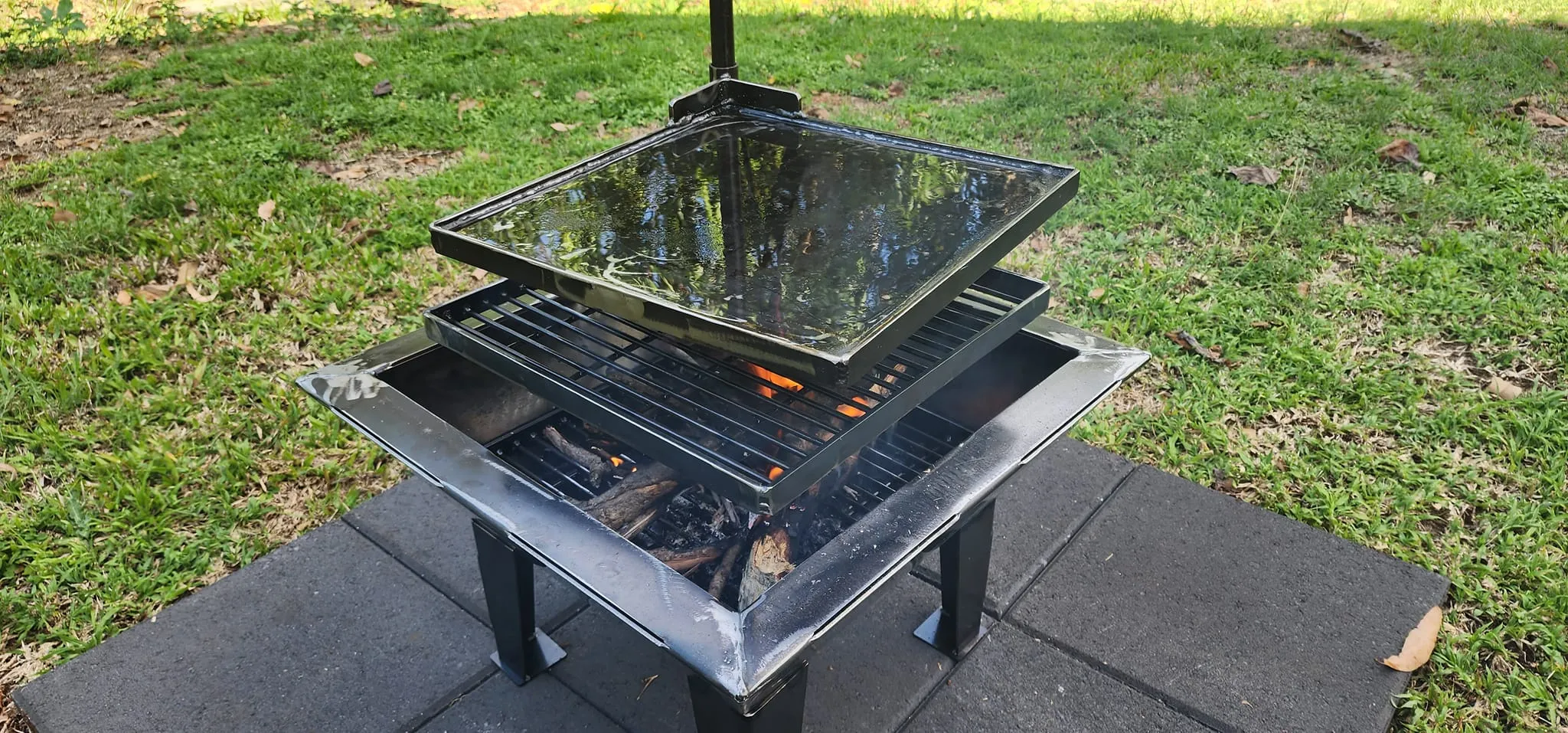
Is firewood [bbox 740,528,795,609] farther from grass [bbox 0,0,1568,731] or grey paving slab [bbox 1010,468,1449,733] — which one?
grass [bbox 0,0,1568,731]

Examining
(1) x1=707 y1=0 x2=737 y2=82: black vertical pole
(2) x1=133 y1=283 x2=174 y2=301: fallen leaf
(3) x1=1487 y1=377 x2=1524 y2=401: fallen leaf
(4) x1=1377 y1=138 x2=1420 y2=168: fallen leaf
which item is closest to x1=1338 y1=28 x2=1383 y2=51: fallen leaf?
(4) x1=1377 y1=138 x2=1420 y2=168: fallen leaf

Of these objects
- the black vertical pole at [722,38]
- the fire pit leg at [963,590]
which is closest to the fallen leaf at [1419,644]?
the fire pit leg at [963,590]

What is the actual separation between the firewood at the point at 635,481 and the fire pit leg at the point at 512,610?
6.8 inches

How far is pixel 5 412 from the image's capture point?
282cm

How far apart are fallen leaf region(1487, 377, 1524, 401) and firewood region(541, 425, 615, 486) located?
2735 millimetres

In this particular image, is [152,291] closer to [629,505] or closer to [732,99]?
[732,99]

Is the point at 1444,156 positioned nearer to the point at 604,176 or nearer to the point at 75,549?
the point at 604,176

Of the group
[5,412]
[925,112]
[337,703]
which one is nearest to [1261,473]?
[337,703]

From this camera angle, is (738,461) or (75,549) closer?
(738,461)

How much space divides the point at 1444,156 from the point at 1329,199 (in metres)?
0.74

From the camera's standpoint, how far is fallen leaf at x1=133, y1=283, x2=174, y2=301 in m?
3.38

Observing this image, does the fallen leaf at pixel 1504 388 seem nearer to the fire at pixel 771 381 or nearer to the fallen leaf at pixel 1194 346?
the fallen leaf at pixel 1194 346

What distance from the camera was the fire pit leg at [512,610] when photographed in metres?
1.79

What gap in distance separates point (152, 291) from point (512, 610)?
2.49 m
